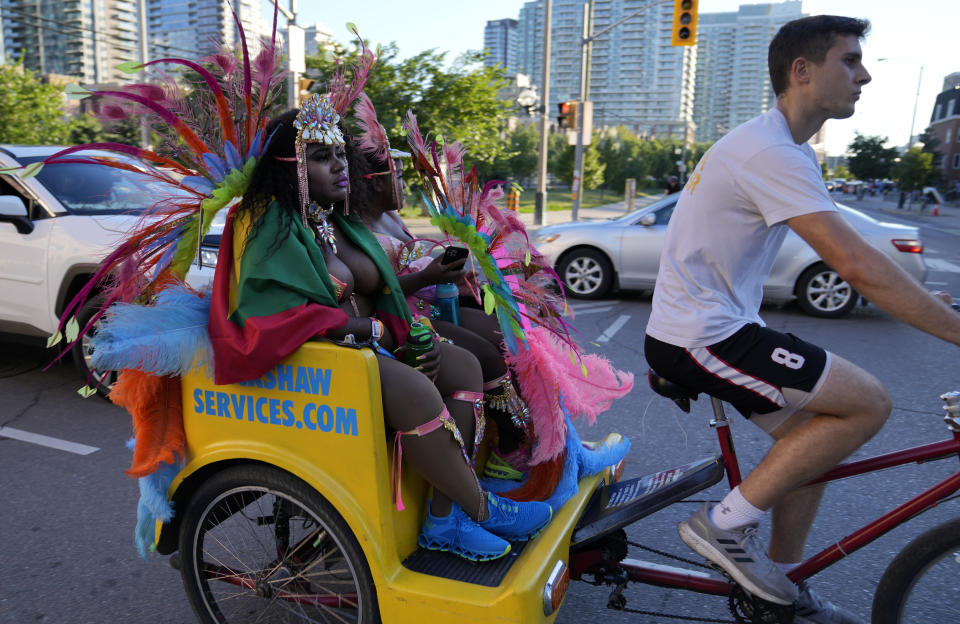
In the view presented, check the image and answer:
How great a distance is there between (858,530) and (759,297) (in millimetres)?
761

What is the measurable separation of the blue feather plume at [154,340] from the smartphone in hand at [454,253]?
0.81 m

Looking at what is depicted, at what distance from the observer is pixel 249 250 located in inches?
78.6

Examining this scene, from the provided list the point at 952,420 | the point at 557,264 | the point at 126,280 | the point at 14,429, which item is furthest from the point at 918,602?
the point at 557,264

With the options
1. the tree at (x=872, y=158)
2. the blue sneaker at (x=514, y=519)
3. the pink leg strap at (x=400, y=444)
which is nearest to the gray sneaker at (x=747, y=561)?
the blue sneaker at (x=514, y=519)

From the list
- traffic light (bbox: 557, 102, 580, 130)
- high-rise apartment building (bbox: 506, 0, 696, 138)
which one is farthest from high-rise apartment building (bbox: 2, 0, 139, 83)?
high-rise apartment building (bbox: 506, 0, 696, 138)

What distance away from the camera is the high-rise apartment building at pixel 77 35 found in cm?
1783

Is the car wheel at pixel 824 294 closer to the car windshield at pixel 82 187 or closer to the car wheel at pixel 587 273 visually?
the car wheel at pixel 587 273

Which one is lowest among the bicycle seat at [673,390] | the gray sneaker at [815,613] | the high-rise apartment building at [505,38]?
the gray sneaker at [815,613]

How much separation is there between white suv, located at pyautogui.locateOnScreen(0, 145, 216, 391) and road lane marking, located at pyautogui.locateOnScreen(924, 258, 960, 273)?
512 inches

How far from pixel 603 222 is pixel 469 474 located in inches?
291

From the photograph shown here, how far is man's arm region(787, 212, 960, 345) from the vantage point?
1.85 m

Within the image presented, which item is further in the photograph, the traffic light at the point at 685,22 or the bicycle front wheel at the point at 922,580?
the traffic light at the point at 685,22

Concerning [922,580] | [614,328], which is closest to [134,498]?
[922,580]

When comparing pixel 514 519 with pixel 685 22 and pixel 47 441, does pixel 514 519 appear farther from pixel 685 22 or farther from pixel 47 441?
pixel 685 22
